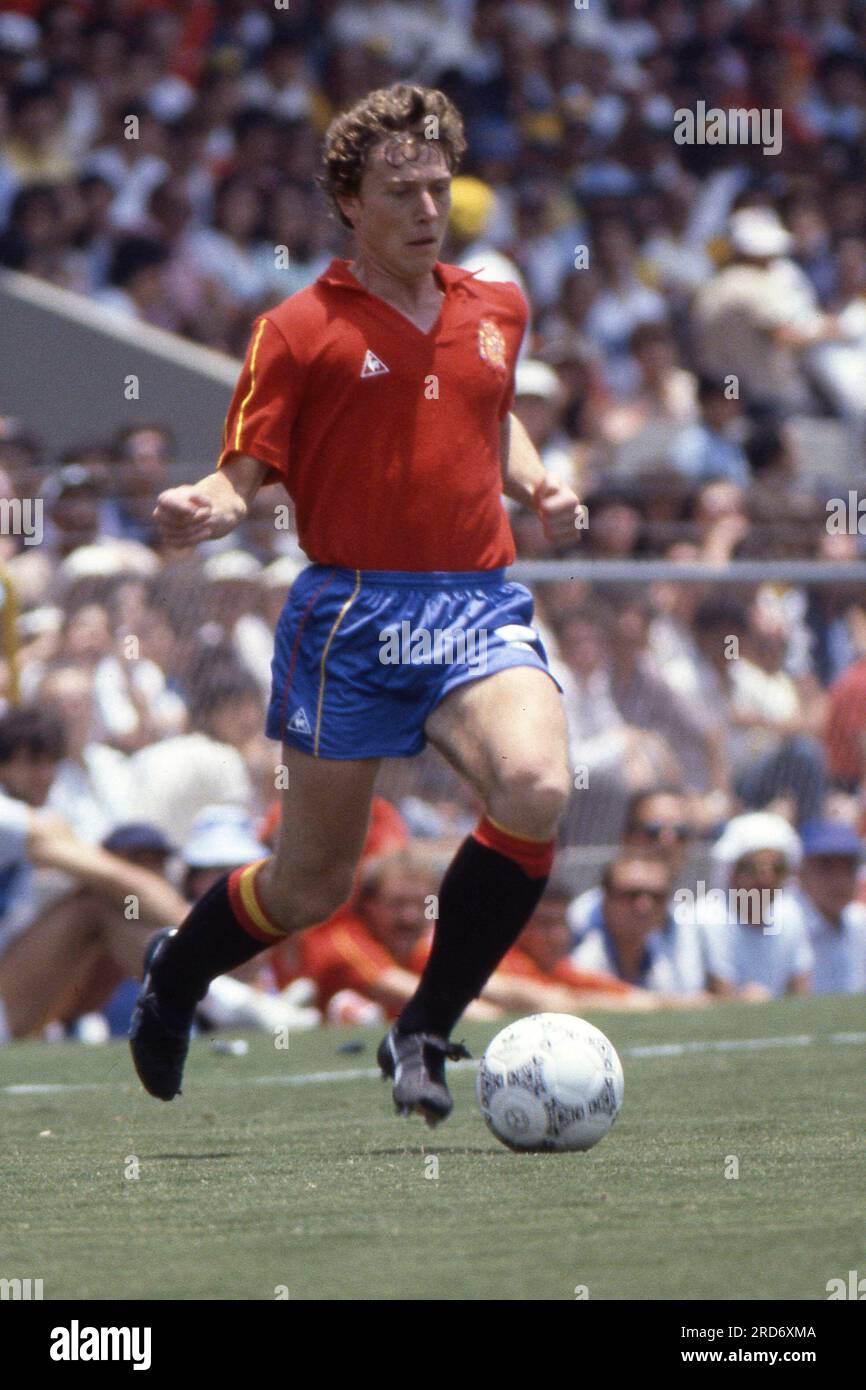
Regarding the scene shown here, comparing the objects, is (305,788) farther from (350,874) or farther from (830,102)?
(830,102)

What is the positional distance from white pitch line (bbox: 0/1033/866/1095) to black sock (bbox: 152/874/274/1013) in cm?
130

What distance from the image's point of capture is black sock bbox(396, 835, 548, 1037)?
5.37 meters

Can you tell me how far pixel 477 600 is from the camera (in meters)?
5.52

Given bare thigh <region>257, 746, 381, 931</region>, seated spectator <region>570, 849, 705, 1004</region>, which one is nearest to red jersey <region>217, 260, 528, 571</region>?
bare thigh <region>257, 746, 381, 931</region>

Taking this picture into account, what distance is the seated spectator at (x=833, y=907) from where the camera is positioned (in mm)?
10078

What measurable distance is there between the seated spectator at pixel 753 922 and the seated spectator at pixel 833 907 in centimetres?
10

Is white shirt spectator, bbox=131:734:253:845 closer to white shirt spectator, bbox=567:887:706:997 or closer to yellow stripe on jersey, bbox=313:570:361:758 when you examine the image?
white shirt spectator, bbox=567:887:706:997

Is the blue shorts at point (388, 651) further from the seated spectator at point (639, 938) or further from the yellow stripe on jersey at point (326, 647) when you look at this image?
the seated spectator at point (639, 938)

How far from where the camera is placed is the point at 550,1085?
5.18 m

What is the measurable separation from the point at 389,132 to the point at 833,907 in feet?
17.5

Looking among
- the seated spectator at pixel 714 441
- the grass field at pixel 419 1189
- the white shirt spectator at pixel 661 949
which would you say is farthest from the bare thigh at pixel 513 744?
the seated spectator at pixel 714 441

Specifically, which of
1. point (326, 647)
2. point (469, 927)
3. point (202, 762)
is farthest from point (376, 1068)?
point (202, 762)

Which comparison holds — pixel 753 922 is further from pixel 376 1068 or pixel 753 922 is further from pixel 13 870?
pixel 13 870
